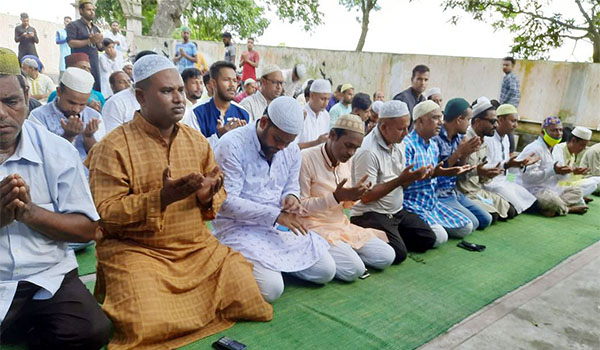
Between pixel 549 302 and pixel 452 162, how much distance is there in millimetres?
1688

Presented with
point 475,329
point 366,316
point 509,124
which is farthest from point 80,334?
point 509,124

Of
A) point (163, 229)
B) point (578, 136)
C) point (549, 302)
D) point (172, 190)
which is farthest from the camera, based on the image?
point (578, 136)

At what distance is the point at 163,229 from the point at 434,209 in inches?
126

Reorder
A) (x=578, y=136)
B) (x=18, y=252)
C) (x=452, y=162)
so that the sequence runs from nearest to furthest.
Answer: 1. (x=18, y=252)
2. (x=452, y=162)
3. (x=578, y=136)

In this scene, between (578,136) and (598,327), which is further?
(578,136)

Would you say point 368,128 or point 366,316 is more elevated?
point 368,128

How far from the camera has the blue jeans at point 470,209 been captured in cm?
518

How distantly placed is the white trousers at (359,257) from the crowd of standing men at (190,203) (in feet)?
0.04

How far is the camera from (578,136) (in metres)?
6.62

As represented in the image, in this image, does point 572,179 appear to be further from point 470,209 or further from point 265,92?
point 265,92

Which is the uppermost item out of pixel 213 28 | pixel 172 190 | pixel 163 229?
pixel 213 28

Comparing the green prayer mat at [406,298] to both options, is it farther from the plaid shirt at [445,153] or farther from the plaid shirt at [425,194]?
the plaid shirt at [445,153]

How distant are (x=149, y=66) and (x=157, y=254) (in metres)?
1.07

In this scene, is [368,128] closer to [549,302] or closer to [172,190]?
[549,302]
